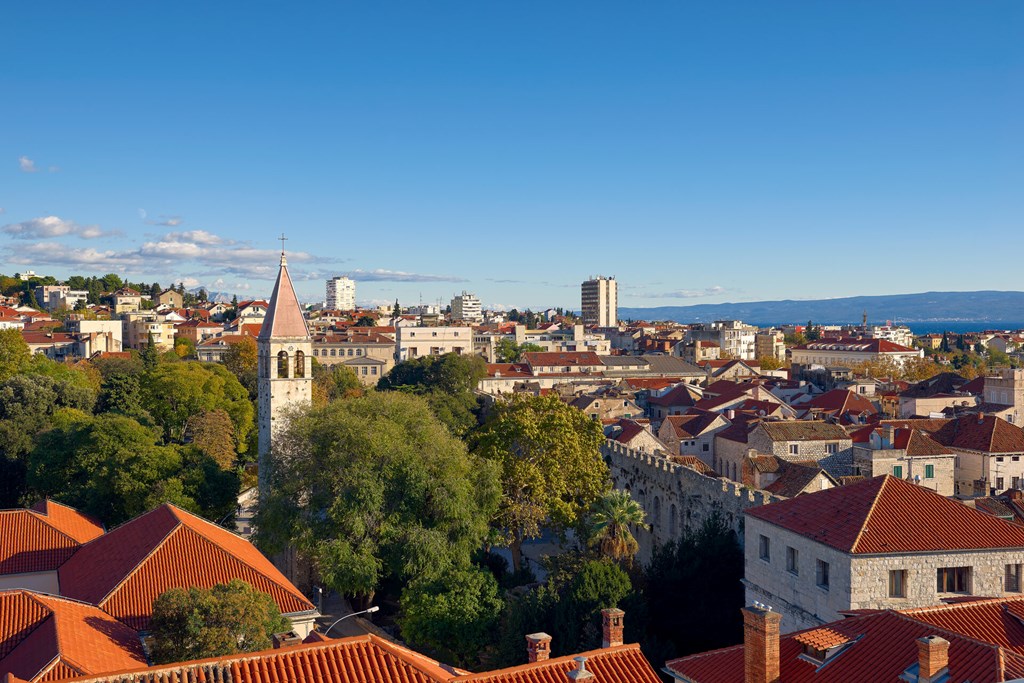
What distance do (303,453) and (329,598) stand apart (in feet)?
20.5

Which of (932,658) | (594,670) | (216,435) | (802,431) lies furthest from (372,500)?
(802,431)

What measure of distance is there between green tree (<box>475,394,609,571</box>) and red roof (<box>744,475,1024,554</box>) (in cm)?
1414

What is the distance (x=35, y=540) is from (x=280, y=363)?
15.1 metres

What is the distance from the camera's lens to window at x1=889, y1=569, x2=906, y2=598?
73.6 feet

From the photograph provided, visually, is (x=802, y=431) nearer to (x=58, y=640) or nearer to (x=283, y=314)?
(x=283, y=314)

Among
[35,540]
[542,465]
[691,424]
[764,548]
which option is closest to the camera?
[764,548]

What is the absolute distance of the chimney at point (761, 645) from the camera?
15.2 metres

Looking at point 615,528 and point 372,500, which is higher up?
point 372,500

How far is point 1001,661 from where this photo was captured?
13375 mm

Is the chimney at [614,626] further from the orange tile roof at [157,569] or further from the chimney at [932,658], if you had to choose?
the orange tile roof at [157,569]

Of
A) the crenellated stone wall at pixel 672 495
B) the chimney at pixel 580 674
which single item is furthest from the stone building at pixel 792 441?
the chimney at pixel 580 674

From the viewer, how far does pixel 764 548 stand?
85.8 ft

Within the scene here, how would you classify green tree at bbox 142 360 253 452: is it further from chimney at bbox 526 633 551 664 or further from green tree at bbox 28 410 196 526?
chimney at bbox 526 633 551 664

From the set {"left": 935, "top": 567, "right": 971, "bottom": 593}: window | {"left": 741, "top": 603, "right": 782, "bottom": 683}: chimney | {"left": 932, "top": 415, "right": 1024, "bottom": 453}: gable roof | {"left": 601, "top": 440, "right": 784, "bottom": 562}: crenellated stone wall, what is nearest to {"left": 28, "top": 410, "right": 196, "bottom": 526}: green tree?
{"left": 601, "top": 440, "right": 784, "bottom": 562}: crenellated stone wall
